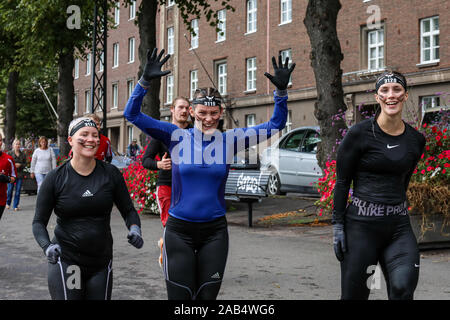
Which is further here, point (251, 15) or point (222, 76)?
point (222, 76)

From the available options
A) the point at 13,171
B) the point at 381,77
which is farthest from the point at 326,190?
the point at 381,77

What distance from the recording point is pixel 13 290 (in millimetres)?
6836

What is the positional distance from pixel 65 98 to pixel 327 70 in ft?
52.5

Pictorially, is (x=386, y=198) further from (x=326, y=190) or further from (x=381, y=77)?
(x=326, y=190)

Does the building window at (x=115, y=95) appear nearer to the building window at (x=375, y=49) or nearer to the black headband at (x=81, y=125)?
the building window at (x=375, y=49)

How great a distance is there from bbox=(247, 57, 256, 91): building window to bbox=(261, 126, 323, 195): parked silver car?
18307 mm

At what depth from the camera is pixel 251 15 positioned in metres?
36.2

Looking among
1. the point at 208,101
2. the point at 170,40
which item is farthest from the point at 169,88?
the point at 208,101

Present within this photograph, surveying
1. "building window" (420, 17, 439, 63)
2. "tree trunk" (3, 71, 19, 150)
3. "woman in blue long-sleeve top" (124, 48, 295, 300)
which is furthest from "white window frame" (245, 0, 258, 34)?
"woman in blue long-sleeve top" (124, 48, 295, 300)

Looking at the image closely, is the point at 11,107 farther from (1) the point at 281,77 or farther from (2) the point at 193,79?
(1) the point at 281,77

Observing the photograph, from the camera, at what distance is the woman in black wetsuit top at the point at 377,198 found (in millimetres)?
4293

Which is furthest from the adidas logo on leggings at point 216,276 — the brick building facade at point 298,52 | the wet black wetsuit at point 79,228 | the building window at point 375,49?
the building window at point 375,49

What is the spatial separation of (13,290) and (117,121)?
45.6 metres

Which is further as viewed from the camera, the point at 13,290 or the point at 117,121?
the point at 117,121
